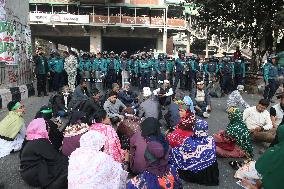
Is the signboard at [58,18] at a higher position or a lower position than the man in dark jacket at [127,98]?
higher

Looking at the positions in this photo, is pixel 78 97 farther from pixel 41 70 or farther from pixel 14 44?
pixel 14 44

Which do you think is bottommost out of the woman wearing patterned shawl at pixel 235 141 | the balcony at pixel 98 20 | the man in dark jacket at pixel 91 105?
the woman wearing patterned shawl at pixel 235 141

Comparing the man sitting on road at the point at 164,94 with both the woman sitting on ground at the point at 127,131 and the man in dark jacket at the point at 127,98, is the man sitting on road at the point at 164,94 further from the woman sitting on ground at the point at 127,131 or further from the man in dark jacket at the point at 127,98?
the woman sitting on ground at the point at 127,131

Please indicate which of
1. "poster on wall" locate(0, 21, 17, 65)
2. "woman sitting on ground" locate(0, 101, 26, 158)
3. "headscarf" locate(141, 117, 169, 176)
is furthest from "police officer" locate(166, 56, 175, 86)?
"headscarf" locate(141, 117, 169, 176)

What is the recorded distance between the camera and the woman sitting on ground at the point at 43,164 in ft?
15.1

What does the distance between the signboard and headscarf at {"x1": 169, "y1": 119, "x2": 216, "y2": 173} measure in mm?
29426

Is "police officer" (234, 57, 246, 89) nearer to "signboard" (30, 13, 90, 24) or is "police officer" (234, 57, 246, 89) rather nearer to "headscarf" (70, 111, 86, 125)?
"headscarf" (70, 111, 86, 125)

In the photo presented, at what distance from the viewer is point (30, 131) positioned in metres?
4.88

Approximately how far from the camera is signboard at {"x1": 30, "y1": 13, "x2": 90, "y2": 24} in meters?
32.6

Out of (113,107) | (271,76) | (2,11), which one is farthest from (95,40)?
(113,107)

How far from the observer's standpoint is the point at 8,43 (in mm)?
11641

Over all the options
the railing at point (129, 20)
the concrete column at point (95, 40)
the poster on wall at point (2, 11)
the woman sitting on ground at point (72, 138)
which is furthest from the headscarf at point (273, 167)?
the concrete column at point (95, 40)

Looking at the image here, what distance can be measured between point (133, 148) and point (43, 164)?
1348mm

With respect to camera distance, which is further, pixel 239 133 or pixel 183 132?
pixel 239 133
